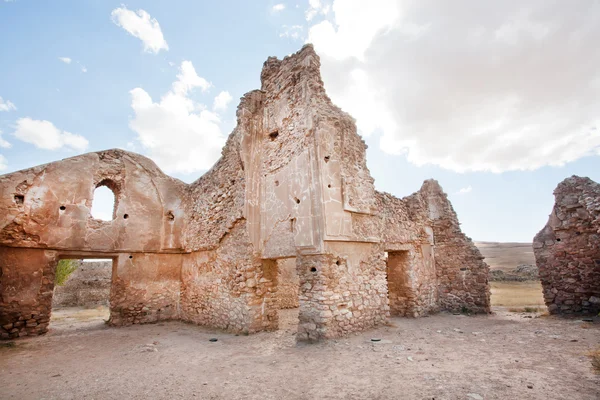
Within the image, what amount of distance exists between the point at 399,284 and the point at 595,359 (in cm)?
563

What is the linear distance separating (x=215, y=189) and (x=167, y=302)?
4.27 metres

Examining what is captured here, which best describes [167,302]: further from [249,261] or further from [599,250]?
[599,250]

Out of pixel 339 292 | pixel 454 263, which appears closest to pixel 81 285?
pixel 339 292

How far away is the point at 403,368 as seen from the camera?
4.55 m

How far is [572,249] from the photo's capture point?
8547 mm

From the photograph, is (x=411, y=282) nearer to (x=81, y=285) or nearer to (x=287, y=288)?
(x=287, y=288)

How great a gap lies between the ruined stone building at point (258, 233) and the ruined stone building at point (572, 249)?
171 cm

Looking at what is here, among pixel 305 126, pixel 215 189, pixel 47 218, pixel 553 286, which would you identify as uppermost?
pixel 305 126

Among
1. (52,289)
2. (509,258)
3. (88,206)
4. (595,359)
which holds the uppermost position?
(88,206)

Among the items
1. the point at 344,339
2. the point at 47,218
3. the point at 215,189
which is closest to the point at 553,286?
the point at 344,339

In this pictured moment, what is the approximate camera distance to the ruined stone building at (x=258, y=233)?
7027mm

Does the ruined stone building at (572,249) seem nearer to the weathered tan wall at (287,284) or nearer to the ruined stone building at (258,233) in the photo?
the ruined stone building at (258,233)

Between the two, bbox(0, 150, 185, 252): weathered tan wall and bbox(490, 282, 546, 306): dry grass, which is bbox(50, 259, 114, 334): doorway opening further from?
bbox(490, 282, 546, 306): dry grass

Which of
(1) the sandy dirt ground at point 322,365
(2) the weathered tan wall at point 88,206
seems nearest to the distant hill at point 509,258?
(1) the sandy dirt ground at point 322,365
